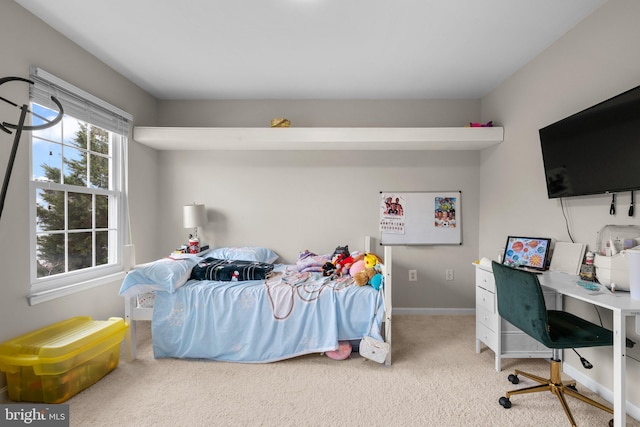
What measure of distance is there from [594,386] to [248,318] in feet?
7.63

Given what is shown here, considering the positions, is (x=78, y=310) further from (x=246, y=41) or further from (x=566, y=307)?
(x=566, y=307)

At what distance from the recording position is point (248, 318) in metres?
2.18

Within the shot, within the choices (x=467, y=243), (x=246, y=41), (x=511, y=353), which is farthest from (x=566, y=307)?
(x=246, y=41)

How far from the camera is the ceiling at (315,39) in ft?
5.76

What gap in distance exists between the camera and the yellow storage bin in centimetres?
161

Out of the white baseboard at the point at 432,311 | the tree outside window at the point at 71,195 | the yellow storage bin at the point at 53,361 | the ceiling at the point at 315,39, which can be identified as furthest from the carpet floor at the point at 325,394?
the ceiling at the point at 315,39

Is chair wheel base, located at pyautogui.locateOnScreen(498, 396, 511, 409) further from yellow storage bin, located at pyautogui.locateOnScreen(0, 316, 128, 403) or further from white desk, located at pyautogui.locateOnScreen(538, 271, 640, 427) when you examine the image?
yellow storage bin, located at pyautogui.locateOnScreen(0, 316, 128, 403)

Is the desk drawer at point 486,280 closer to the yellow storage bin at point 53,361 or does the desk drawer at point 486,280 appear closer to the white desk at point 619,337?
the white desk at point 619,337

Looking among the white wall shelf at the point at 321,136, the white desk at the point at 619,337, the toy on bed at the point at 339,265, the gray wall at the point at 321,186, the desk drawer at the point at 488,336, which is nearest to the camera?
the white desk at the point at 619,337

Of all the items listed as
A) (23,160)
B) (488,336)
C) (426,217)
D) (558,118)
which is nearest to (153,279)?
(23,160)

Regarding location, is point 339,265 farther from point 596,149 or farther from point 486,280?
point 596,149

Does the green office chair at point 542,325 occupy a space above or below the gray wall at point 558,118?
below

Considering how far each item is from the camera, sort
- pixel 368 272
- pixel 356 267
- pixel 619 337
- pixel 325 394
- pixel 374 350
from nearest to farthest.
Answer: pixel 619 337 → pixel 325 394 → pixel 374 350 → pixel 368 272 → pixel 356 267

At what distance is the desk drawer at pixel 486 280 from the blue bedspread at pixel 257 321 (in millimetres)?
821
